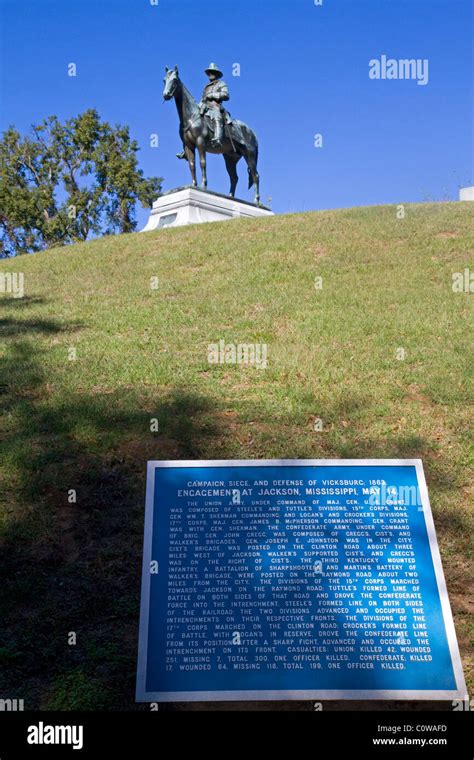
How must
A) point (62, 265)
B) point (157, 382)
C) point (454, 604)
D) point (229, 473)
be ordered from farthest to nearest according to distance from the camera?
1. point (62, 265)
2. point (157, 382)
3. point (454, 604)
4. point (229, 473)

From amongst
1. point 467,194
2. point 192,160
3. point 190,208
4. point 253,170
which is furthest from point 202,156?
point 467,194

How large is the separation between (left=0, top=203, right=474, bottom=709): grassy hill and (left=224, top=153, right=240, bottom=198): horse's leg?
398 inches

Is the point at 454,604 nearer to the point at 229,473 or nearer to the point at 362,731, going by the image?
the point at 362,731

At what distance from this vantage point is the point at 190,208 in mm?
22578

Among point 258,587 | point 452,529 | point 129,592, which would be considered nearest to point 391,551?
point 258,587

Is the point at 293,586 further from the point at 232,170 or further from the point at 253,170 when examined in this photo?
the point at 253,170

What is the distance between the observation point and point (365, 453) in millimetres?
7230

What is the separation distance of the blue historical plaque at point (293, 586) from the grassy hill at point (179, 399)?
72 centimetres

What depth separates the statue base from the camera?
2264 cm

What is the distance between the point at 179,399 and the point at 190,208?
15.3 meters

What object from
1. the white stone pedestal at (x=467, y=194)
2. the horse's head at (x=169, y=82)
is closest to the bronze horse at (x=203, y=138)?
the horse's head at (x=169, y=82)

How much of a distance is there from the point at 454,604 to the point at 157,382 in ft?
14.9

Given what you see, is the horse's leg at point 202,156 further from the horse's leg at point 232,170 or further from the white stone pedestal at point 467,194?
the white stone pedestal at point 467,194

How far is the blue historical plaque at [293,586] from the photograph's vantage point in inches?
169
